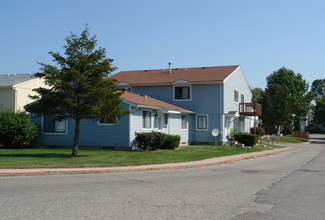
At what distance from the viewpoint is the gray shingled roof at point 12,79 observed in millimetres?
32737

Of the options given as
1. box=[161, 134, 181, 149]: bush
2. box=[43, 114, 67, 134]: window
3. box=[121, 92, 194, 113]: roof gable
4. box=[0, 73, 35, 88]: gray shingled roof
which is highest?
box=[0, 73, 35, 88]: gray shingled roof

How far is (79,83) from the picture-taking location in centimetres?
1838

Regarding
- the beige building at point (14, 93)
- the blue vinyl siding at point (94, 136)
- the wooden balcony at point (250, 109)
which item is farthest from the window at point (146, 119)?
the wooden balcony at point (250, 109)

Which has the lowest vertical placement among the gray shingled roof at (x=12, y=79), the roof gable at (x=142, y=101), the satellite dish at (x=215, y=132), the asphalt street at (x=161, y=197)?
the asphalt street at (x=161, y=197)

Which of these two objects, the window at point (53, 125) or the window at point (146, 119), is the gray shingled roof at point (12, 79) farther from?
the window at point (146, 119)

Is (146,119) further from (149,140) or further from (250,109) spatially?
(250,109)

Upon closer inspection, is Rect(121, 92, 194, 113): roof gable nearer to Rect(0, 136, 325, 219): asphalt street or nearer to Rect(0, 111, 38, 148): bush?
Rect(0, 111, 38, 148): bush

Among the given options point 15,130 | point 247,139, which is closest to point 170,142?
point 247,139

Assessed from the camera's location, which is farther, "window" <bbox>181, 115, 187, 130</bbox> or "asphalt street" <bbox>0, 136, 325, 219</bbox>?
"window" <bbox>181, 115, 187, 130</bbox>

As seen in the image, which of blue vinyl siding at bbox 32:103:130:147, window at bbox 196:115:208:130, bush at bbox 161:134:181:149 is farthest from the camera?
window at bbox 196:115:208:130

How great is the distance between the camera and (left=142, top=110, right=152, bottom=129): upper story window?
2570cm

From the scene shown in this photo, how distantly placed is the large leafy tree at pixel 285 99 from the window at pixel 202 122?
2825cm

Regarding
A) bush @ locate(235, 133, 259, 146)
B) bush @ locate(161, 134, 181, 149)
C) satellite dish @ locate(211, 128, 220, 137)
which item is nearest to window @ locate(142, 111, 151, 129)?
bush @ locate(161, 134, 181, 149)

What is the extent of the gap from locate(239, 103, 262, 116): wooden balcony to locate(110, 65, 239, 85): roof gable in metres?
4.08
